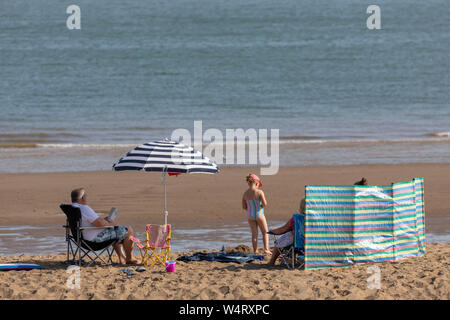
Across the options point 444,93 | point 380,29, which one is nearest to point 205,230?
point 444,93

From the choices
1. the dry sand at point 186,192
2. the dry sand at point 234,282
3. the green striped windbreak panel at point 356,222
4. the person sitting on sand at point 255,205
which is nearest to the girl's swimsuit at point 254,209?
the person sitting on sand at point 255,205

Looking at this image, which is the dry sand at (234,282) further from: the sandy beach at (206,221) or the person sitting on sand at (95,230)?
the person sitting on sand at (95,230)

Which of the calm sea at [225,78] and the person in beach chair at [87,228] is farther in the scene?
the calm sea at [225,78]

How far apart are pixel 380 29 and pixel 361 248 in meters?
62.9

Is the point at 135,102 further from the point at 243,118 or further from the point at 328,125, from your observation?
the point at 328,125

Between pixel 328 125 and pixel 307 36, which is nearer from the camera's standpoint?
pixel 328 125

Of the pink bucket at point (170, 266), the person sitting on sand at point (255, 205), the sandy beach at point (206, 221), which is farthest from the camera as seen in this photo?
the person sitting on sand at point (255, 205)

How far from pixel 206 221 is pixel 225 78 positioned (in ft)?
116

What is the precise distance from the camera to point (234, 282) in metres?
8.04

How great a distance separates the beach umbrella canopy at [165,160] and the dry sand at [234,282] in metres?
1.24

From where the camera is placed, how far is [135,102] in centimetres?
3862

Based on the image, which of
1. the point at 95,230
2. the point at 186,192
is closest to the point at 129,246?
the point at 95,230

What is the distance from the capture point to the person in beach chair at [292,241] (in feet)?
28.8
